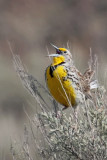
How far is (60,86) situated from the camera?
4.37 metres

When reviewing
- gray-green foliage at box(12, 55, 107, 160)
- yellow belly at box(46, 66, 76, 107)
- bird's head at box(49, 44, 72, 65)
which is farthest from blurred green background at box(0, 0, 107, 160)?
gray-green foliage at box(12, 55, 107, 160)

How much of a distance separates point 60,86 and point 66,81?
3.4 inches

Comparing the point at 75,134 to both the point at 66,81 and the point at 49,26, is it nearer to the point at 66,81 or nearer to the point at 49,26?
the point at 66,81

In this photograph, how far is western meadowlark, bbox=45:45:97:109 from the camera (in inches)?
171

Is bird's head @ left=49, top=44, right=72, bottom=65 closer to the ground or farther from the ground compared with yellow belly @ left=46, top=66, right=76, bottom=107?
farther from the ground

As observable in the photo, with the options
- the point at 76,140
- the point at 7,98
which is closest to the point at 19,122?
the point at 7,98

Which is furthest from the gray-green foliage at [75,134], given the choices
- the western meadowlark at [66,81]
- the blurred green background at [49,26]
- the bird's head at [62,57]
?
the blurred green background at [49,26]

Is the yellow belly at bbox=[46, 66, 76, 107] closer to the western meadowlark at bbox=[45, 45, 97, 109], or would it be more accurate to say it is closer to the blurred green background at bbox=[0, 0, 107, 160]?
the western meadowlark at bbox=[45, 45, 97, 109]

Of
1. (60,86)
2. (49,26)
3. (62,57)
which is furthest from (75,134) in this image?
(49,26)

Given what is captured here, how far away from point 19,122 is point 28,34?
558 centimetres

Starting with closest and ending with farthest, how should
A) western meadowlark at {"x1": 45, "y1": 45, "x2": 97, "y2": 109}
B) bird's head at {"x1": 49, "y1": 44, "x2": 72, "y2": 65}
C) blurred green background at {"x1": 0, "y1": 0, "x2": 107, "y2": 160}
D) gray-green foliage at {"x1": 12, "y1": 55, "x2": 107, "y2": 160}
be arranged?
gray-green foliage at {"x1": 12, "y1": 55, "x2": 107, "y2": 160} → western meadowlark at {"x1": 45, "y1": 45, "x2": 97, "y2": 109} → bird's head at {"x1": 49, "y1": 44, "x2": 72, "y2": 65} → blurred green background at {"x1": 0, "y1": 0, "x2": 107, "y2": 160}

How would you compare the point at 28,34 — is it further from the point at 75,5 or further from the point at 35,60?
the point at 35,60

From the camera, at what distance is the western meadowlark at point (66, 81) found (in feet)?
14.3

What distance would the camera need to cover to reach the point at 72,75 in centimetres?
444
